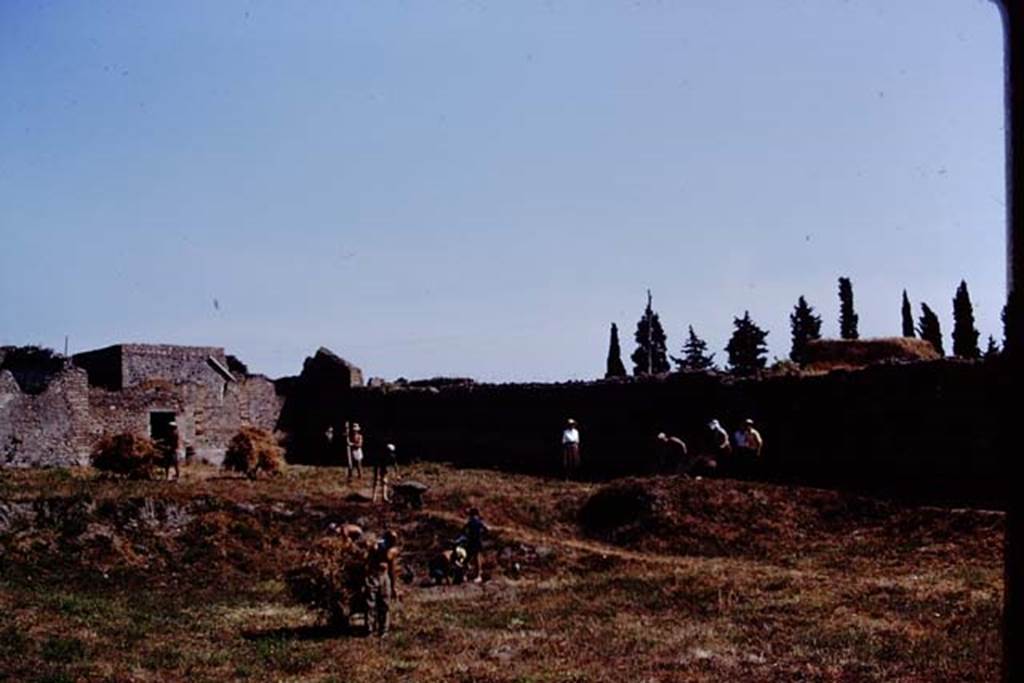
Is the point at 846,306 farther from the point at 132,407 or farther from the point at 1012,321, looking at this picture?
the point at 1012,321

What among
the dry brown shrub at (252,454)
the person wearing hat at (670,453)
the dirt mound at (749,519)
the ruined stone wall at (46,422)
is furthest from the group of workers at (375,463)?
the ruined stone wall at (46,422)

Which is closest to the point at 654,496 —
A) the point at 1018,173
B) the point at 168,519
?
the point at 168,519

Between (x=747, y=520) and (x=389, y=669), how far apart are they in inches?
445

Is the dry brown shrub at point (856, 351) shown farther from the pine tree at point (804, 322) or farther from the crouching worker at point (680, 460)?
the pine tree at point (804, 322)

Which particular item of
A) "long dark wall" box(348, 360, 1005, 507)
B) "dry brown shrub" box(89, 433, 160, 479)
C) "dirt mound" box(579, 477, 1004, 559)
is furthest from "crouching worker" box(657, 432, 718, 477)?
"dry brown shrub" box(89, 433, 160, 479)

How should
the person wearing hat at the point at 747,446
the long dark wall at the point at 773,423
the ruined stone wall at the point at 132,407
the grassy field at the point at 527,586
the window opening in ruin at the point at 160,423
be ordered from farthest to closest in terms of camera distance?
the window opening in ruin at the point at 160,423
the ruined stone wall at the point at 132,407
the person wearing hat at the point at 747,446
the long dark wall at the point at 773,423
the grassy field at the point at 527,586

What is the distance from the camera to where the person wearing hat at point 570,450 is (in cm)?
2864

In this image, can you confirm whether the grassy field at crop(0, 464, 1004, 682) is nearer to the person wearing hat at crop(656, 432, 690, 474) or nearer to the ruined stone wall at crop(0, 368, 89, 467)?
the person wearing hat at crop(656, 432, 690, 474)

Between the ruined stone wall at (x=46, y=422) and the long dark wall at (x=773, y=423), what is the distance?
32.4ft

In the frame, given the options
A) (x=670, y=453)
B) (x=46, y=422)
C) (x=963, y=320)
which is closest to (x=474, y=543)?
(x=670, y=453)

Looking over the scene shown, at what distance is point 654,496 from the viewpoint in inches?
893

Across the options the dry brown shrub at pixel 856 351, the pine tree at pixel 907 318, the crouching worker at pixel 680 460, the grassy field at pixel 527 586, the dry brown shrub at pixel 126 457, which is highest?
the pine tree at pixel 907 318

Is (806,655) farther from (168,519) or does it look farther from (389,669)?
(168,519)

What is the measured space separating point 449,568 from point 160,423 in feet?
59.8
